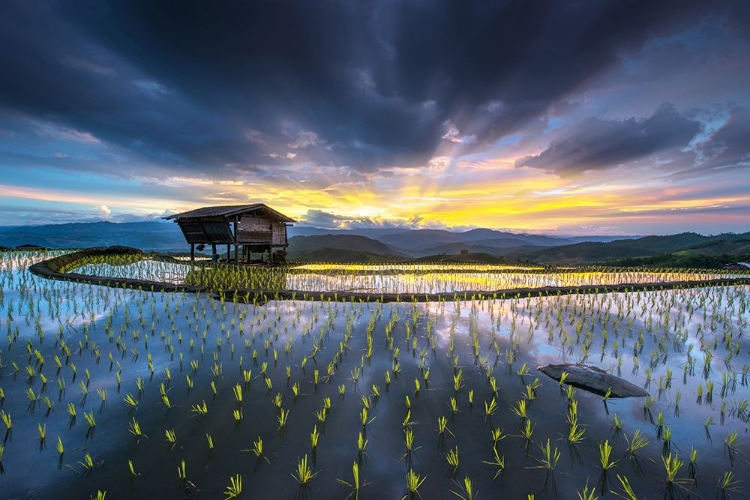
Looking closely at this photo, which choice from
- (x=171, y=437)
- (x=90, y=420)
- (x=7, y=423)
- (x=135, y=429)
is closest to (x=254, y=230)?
(x=7, y=423)

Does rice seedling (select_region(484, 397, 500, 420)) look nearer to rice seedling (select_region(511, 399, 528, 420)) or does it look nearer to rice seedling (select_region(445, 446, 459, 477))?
rice seedling (select_region(511, 399, 528, 420))

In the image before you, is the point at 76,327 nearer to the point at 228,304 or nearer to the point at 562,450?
the point at 228,304

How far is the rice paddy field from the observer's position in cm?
285

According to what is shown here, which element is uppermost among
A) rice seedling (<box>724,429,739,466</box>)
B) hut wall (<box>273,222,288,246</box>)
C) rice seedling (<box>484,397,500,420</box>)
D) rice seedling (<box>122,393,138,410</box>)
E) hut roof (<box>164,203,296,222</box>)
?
hut roof (<box>164,203,296,222</box>)

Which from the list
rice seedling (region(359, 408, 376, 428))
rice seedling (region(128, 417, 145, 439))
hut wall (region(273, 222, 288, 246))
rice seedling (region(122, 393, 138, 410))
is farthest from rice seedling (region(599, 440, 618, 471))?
hut wall (region(273, 222, 288, 246))

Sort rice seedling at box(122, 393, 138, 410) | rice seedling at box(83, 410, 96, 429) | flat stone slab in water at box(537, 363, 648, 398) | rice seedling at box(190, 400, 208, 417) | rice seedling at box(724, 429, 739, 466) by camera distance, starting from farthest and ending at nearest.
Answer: flat stone slab in water at box(537, 363, 648, 398), rice seedling at box(122, 393, 138, 410), rice seedling at box(190, 400, 208, 417), rice seedling at box(83, 410, 96, 429), rice seedling at box(724, 429, 739, 466)

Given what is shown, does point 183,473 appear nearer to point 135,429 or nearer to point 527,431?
point 135,429

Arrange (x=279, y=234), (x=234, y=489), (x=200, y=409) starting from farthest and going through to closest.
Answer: (x=279, y=234) < (x=200, y=409) < (x=234, y=489)

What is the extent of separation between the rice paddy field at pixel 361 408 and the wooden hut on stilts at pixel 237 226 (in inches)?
424

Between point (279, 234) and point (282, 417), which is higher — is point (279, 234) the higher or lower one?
the higher one

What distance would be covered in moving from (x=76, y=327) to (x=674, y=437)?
10317 mm

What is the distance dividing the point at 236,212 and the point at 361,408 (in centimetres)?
1607

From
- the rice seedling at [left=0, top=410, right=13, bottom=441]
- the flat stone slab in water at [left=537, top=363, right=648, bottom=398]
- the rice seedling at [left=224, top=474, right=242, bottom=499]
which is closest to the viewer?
the rice seedling at [left=224, top=474, right=242, bottom=499]

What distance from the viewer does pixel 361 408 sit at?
3.98 m
